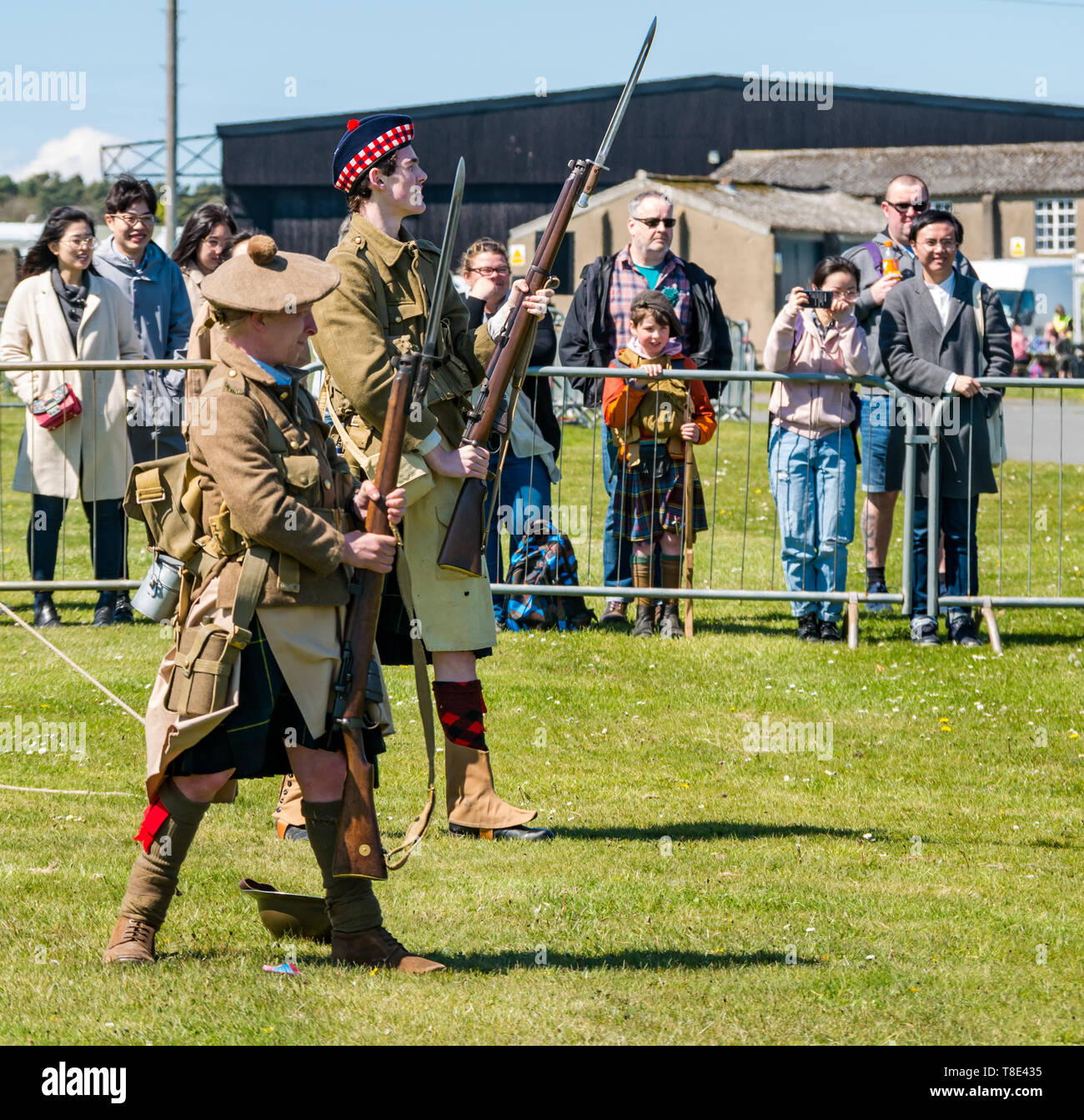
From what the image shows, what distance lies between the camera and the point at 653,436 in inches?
397

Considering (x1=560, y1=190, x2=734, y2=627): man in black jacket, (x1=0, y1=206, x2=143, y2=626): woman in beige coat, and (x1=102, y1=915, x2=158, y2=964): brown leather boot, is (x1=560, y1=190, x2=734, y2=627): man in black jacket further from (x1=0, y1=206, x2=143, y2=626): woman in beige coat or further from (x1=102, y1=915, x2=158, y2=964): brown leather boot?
(x1=102, y1=915, x2=158, y2=964): brown leather boot

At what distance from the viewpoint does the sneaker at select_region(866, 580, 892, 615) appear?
1034 centimetres

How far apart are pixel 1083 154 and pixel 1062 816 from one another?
5077 cm

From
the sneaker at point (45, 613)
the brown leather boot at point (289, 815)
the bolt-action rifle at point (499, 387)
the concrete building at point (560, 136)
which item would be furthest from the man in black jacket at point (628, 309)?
the concrete building at point (560, 136)

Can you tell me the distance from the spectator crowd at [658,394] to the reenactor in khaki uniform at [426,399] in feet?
12.2

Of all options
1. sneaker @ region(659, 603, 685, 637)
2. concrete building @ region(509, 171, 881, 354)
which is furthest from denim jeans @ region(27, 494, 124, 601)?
concrete building @ region(509, 171, 881, 354)

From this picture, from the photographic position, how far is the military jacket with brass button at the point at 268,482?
443 centimetres

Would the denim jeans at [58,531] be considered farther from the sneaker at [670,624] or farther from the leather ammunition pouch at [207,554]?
the leather ammunition pouch at [207,554]

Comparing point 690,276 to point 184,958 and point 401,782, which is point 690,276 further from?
point 184,958

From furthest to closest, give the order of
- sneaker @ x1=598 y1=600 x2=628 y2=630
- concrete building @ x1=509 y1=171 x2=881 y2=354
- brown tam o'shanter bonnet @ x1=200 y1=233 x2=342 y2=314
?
concrete building @ x1=509 y1=171 x2=881 y2=354 → sneaker @ x1=598 y1=600 x2=628 y2=630 → brown tam o'shanter bonnet @ x1=200 y1=233 x2=342 y2=314

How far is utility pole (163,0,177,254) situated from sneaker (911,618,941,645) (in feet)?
76.2

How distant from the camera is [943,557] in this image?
10469 millimetres

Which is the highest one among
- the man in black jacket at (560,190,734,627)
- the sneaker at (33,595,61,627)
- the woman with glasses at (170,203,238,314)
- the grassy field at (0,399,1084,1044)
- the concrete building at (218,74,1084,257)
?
the concrete building at (218,74,1084,257)
